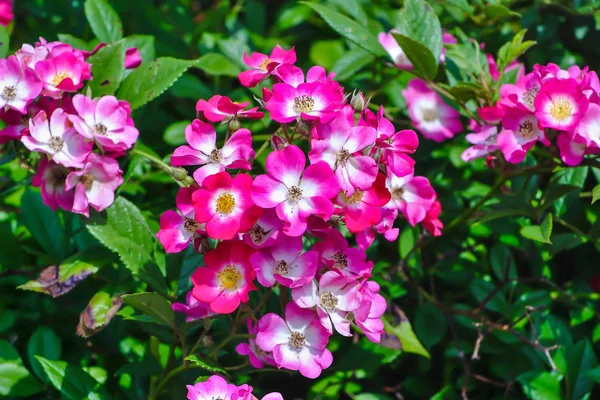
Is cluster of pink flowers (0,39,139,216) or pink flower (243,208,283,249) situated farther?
cluster of pink flowers (0,39,139,216)

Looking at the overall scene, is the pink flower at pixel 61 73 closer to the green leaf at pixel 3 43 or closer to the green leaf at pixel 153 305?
the green leaf at pixel 3 43

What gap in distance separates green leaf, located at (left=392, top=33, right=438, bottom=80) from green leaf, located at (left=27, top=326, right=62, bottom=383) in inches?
40.9

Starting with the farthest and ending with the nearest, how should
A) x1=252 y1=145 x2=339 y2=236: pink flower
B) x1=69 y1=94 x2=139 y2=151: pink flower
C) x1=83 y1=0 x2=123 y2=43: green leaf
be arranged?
x1=83 y1=0 x2=123 y2=43: green leaf → x1=69 y1=94 x2=139 y2=151: pink flower → x1=252 y1=145 x2=339 y2=236: pink flower

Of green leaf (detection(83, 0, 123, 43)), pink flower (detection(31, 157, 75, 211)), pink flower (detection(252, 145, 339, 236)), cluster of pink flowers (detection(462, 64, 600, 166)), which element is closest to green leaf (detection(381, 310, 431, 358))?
cluster of pink flowers (detection(462, 64, 600, 166))

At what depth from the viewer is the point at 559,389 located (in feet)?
5.35

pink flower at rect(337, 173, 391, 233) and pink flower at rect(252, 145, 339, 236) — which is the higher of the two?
pink flower at rect(252, 145, 339, 236)

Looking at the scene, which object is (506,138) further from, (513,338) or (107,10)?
(107,10)

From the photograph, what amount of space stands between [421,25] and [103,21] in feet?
2.72

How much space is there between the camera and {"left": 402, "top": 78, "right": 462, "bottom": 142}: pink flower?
1920 mm

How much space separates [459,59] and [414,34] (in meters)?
0.14

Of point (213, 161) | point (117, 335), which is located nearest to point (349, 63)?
point (213, 161)

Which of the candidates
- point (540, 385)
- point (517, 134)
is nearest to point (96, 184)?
point (517, 134)

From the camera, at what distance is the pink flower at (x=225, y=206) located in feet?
3.88

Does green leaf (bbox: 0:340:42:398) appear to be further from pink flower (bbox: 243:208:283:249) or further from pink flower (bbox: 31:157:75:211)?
pink flower (bbox: 243:208:283:249)
